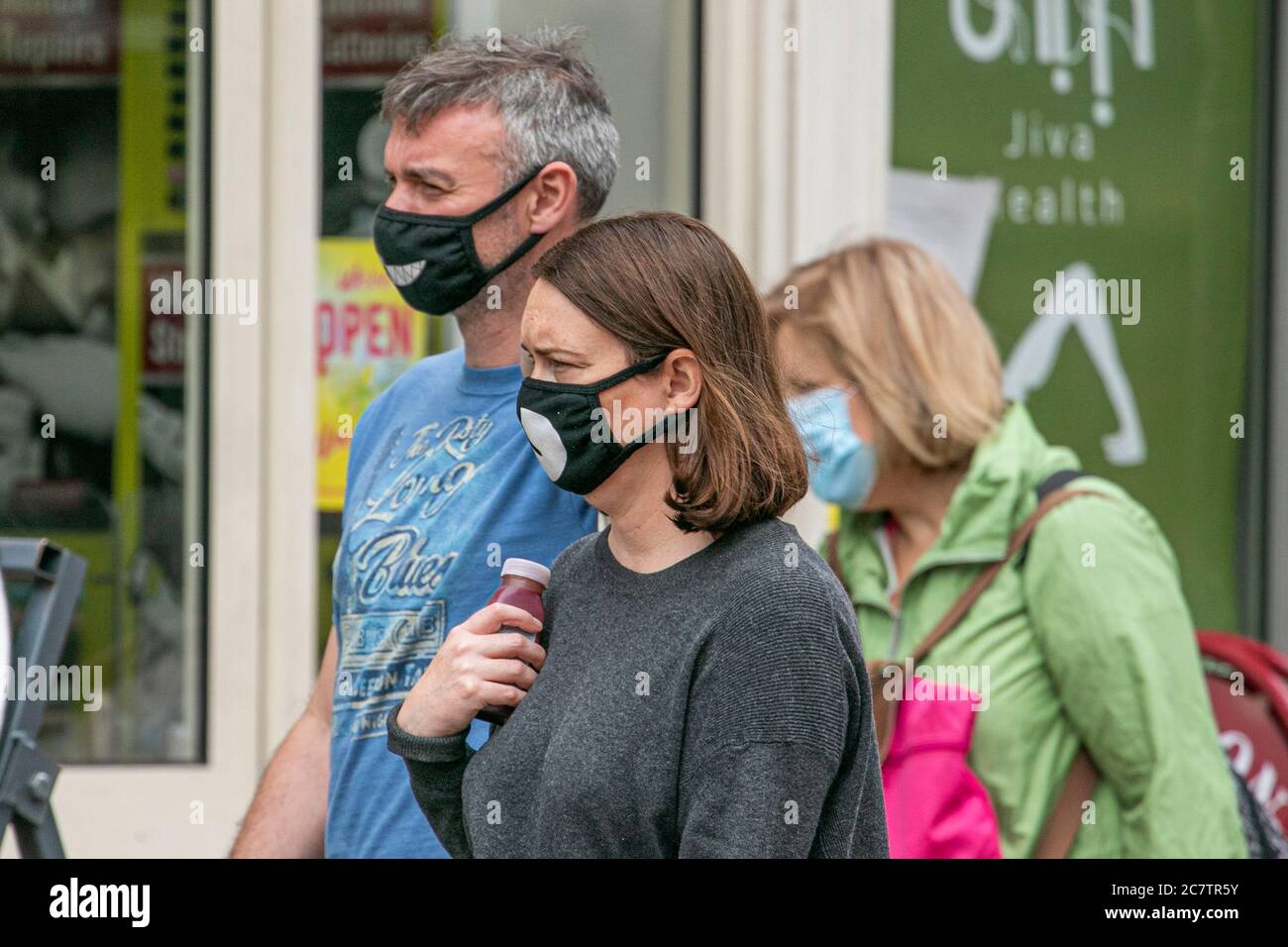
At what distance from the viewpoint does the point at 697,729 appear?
1801mm

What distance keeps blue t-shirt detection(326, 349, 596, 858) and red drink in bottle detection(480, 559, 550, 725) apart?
26 centimetres

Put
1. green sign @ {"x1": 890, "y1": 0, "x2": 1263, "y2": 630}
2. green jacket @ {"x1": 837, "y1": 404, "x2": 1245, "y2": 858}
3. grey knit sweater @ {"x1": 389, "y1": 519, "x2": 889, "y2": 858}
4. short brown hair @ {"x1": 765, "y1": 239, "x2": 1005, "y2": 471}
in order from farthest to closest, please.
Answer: green sign @ {"x1": 890, "y1": 0, "x2": 1263, "y2": 630} < short brown hair @ {"x1": 765, "y1": 239, "x2": 1005, "y2": 471} < green jacket @ {"x1": 837, "y1": 404, "x2": 1245, "y2": 858} < grey knit sweater @ {"x1": 389, "y1": 519, "x2": 889, "y2": 858}

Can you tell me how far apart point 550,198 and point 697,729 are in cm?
98

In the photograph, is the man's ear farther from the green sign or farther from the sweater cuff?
the green sign

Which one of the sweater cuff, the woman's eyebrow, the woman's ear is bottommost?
the sweater cuff

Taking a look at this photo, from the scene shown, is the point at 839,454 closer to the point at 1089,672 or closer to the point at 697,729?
the point at 1089,672

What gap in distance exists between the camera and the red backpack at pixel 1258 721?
3.46 m

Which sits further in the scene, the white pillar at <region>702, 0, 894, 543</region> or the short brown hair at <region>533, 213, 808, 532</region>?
the white pillar at <region>702, 0, 894, 543</region>

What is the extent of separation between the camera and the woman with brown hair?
1.77 metres

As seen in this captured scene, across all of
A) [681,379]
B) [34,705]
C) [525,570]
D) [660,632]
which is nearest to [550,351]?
[681,379]

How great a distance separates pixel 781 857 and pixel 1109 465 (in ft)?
13.6

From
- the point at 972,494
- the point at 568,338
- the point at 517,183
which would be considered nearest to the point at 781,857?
the point at 568,338

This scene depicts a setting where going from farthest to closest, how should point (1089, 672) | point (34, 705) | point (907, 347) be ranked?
1. point (907, 347)
2. point (1089, 672)
3. point (34, 705)

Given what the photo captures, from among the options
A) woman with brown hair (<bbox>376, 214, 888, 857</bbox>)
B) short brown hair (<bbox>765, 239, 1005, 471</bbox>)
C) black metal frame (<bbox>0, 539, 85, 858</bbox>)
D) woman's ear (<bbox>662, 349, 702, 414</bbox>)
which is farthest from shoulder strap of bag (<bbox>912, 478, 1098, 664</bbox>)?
black metal frame (<bbox>0, 539, 85, 858</bbox>)
